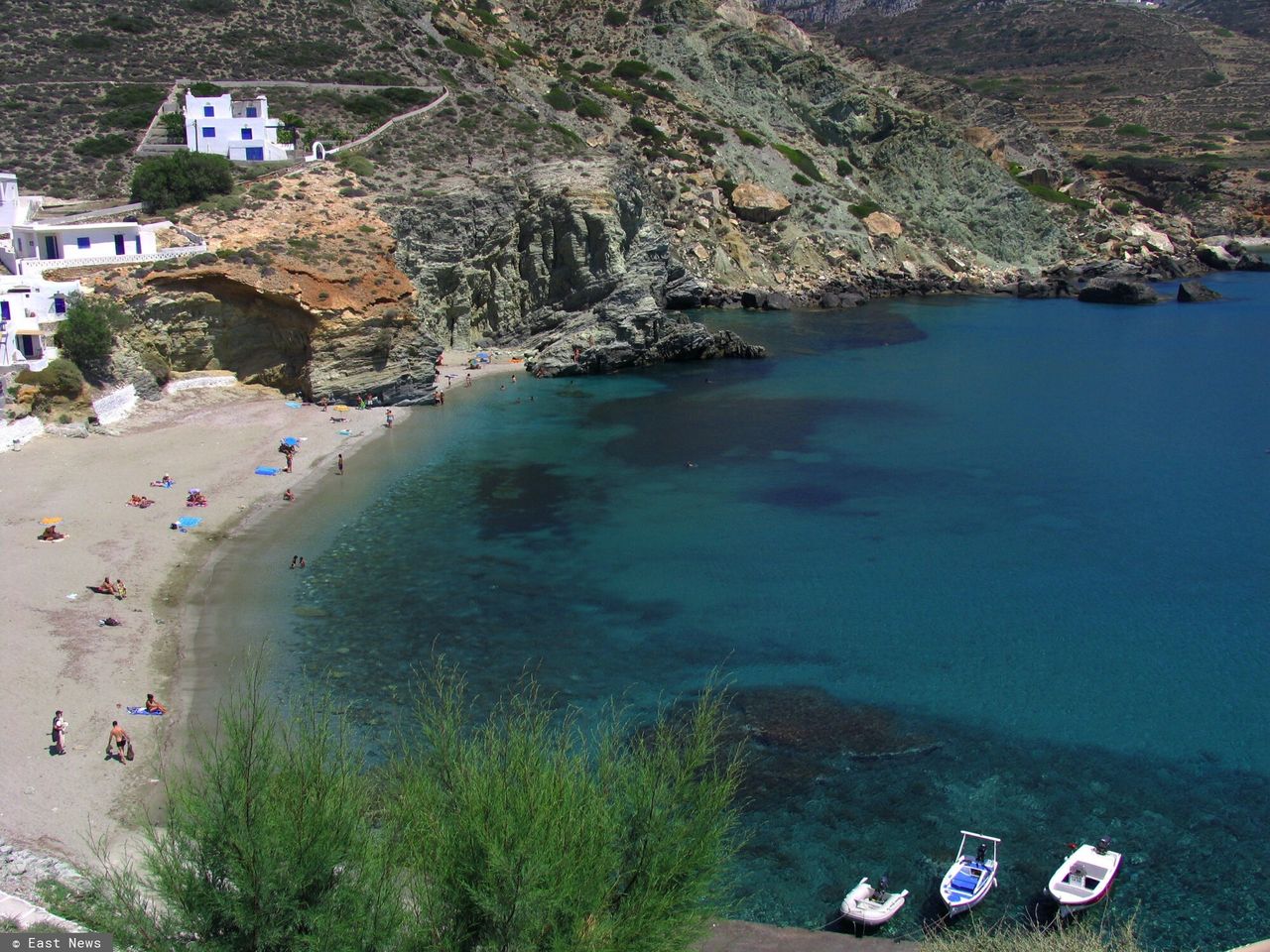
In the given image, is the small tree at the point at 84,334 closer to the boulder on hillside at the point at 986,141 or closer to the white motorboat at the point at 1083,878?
the white motorboat at the point at 1083,878

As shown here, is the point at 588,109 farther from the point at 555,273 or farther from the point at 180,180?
the point at 180,180

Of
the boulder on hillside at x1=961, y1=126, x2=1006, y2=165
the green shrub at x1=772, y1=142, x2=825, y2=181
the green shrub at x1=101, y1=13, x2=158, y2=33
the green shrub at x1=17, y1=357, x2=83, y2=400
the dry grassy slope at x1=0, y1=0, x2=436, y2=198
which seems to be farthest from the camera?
the boulder on hillside at x1=961, y1=126, x2=1006, y2=165

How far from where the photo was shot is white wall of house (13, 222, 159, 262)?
40969mm

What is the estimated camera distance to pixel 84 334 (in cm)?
3775

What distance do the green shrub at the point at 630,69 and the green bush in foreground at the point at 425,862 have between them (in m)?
87.5

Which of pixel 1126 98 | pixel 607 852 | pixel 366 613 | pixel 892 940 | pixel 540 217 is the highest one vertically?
pixel 1126 98

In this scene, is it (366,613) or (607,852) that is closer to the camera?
(607,852)

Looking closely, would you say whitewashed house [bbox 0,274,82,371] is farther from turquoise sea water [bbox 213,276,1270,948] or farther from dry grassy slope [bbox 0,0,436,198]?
dry grassy slope [bbox 0,0,436,198]

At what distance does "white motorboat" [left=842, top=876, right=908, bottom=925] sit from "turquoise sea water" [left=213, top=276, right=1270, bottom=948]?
0.38m

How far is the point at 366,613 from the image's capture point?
24.9m

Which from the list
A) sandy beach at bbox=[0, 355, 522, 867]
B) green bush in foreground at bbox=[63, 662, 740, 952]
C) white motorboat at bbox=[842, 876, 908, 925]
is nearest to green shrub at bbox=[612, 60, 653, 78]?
sandy beach at bbox=[0, 355, 522, 867]

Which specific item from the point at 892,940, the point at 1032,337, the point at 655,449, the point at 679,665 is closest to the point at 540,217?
the point at 655,449

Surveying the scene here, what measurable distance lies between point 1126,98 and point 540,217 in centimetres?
13628

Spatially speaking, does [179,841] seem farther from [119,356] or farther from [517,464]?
[119,356]
